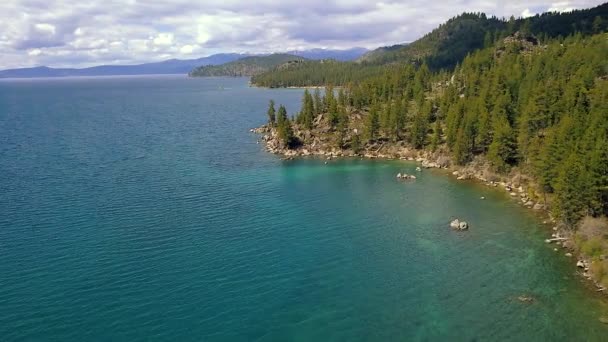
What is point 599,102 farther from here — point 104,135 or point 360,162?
point 104,135

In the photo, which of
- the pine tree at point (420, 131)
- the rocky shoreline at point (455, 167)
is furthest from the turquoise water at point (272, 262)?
the pine tree at point (420, 131)

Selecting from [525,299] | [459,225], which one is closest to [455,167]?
[459,225]

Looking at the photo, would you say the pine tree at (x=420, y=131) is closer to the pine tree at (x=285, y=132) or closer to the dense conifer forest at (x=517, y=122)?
the dense conifer forest at (x=517, y=122)

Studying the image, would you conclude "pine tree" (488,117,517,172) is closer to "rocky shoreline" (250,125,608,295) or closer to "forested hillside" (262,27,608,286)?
"forested hillside" (262,27,608,286)

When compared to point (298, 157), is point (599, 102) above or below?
above

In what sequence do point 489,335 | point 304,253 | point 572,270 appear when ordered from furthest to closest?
1. point 304,253
2. point 572,270
3. point 489,335

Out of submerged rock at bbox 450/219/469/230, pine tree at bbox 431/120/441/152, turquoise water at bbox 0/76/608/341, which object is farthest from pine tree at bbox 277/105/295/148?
submerged rock at bbox 450/219/469/230

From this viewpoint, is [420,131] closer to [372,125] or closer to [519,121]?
[372,125]

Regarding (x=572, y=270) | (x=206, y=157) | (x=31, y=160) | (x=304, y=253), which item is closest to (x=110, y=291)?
(x=304, y=253)
